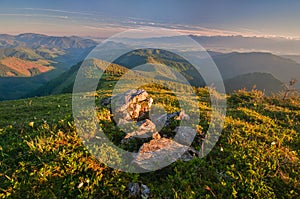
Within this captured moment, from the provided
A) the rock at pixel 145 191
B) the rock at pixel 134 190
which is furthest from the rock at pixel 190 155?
the rock at pixel 134 190

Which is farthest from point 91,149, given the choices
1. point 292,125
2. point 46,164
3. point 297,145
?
point 292,125

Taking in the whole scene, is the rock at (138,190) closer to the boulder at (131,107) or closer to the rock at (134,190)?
the rock at (134,190)

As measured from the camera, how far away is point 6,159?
6.84 metres

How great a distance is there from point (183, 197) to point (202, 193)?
68 centimetres

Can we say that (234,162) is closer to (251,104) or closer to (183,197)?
(183,197)

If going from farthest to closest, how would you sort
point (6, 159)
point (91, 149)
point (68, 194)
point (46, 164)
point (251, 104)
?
point (251, 104) → point (91, 149) → point (6, 159) → point (46, 164) → point (68, 194)

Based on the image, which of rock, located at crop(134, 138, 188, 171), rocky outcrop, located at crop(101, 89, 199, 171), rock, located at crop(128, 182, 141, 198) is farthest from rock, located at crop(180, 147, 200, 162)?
rock, located at crop(128, 182, 141, 198)

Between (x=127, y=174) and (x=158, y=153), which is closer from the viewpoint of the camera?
(x=127, y=174)

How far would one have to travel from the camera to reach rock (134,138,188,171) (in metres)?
7.25

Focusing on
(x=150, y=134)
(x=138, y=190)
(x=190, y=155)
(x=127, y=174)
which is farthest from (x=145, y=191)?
(x=150, y=134)

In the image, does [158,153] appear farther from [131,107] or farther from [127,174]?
[131,107]

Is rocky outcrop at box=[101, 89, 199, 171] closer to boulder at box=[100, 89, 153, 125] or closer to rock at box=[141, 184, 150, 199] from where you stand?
boulder at box=[100, 89, 153, 125]

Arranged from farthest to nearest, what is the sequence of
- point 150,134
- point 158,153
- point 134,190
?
point 150,134 < point 158,153 < point 134,190

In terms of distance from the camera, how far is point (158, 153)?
763cm
